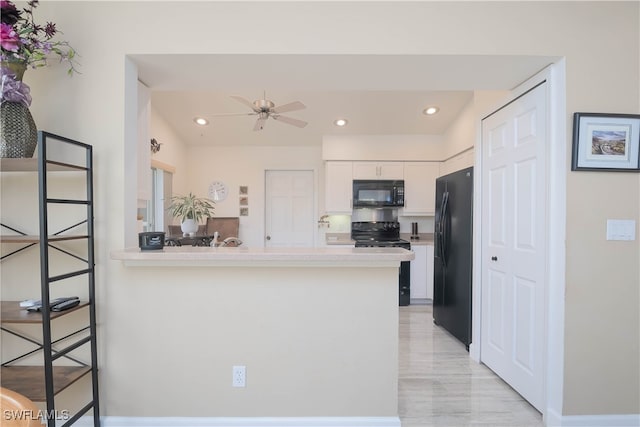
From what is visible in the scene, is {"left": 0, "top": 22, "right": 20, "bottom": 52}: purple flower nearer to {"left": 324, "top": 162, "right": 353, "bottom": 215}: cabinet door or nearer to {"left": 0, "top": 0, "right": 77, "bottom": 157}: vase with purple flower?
{"left": 0, "top": 0, "right": 77, "bottom": 157}: vase with purple flower

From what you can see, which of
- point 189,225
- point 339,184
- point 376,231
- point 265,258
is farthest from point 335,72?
point 376,231

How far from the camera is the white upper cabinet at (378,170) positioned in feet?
15.5

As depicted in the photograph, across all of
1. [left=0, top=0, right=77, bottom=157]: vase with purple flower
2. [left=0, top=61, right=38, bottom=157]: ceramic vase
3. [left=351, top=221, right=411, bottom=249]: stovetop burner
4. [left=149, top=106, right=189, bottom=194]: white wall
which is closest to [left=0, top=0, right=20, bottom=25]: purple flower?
[left=0, top=0, right=77, bottom=157]: vase with purple flower

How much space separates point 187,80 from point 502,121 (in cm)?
228

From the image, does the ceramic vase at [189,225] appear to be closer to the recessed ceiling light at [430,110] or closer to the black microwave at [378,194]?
the black microwave at [378,194]

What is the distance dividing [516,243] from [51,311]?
9.15 feet

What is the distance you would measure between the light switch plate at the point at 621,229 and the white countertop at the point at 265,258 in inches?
47.6

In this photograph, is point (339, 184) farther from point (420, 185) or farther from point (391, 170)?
point (420, 185)

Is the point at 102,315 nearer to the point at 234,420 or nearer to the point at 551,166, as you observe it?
the point at 234,420

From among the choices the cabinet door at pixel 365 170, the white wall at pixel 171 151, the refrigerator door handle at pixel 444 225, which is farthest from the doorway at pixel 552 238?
the white wall at pixel 171 151

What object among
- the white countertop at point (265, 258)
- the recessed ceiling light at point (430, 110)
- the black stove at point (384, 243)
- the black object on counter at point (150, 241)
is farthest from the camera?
the black stove at point (384, 243)

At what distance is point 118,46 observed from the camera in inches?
70.7

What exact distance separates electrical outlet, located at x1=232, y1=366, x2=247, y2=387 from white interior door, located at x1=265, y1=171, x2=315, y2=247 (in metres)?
3.55

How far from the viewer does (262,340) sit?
1.85 m
